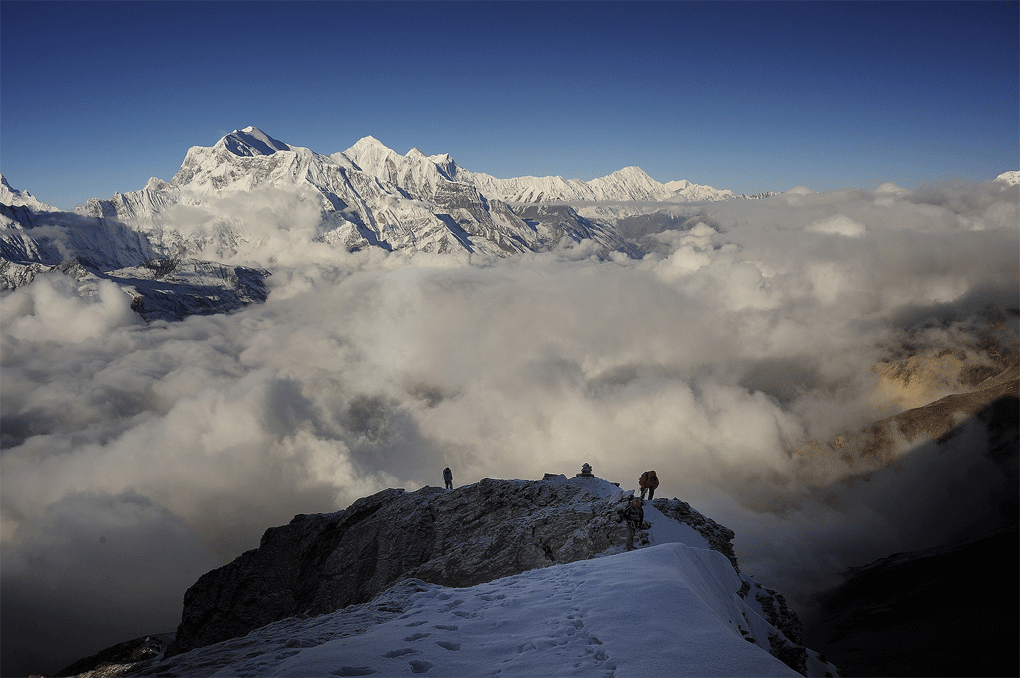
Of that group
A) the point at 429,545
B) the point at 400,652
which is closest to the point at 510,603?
the point at 400,652

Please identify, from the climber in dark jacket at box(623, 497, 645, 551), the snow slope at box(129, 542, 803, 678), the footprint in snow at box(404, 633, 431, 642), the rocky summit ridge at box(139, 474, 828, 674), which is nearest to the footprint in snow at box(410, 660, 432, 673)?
the snow slope at box(129, 542, 803, 678)

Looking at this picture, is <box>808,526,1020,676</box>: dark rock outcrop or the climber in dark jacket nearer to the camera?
the climber in dark jacket

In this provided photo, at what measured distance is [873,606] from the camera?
129m

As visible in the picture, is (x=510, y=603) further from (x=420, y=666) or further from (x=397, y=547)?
(x=397, y=547)

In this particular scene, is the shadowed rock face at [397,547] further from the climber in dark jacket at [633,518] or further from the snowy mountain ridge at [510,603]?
the climber in dark jacket at [633,518]

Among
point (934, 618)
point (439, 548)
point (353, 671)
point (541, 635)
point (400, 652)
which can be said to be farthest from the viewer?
point (934, 618)

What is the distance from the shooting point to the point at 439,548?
1463 inches

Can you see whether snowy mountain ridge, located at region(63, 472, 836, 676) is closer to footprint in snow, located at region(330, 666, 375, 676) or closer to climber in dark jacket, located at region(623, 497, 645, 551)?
footprint in snow, located at region(330, 666, 375, 676)

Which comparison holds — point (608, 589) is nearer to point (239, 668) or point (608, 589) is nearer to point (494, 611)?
point (494, 611)

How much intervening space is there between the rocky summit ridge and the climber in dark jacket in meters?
1.31

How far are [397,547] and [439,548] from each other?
409cm

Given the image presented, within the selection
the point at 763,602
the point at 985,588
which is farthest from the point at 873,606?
the point at 763,602

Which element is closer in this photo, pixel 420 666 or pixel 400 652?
pixel 420 666

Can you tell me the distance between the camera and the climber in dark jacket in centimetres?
2241
